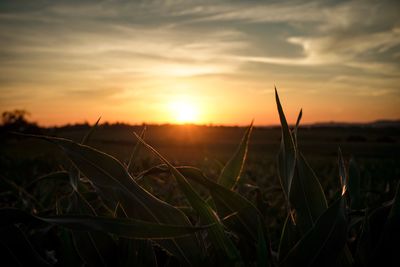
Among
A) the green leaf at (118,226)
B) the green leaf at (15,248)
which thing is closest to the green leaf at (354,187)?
the green leaf at (118,226)

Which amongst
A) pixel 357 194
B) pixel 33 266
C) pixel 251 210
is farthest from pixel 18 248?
pixel 357 194

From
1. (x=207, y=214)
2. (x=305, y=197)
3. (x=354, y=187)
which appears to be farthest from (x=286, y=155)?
(x=354, y=187)

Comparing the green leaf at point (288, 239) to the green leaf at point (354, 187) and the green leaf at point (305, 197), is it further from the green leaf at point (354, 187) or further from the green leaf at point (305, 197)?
the green leaf at point (354, 187)

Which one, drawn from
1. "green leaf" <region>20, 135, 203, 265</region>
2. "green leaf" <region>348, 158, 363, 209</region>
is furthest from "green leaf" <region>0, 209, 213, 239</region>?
"green leaf" <region>348, 158, 363, 209</region>

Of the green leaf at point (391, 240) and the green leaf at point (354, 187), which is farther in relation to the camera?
the green leaf at point (354, 187)

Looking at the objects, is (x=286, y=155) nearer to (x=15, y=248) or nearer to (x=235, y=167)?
(x=235, y=167)

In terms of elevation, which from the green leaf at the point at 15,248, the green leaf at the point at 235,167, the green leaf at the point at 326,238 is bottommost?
the green leaf at the point at 15,248

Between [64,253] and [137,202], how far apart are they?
0.27 metres

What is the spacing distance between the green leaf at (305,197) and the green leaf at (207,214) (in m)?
0.12

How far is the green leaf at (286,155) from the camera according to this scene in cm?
54

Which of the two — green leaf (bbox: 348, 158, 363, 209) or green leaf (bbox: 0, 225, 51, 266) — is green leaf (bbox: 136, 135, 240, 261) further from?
green leaf (bbox: 348, 158, 363, 209)

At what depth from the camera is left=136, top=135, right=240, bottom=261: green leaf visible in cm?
50

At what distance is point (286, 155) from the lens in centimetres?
60

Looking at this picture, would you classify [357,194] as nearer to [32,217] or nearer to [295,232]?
[295,232]
